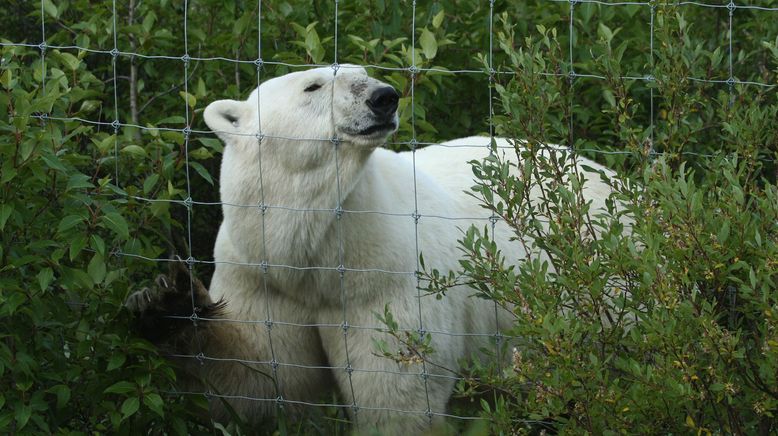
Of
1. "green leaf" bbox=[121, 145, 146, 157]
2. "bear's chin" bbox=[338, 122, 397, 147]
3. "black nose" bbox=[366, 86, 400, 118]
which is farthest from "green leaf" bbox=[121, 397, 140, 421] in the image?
"black nose" bbox=[366, 86, 400, 118]

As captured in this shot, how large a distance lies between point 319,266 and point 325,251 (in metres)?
0.06

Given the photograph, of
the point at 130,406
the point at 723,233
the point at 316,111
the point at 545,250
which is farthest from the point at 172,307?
the point at 723,233

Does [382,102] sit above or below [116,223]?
above

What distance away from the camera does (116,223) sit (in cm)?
381

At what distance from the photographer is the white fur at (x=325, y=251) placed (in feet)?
13.3

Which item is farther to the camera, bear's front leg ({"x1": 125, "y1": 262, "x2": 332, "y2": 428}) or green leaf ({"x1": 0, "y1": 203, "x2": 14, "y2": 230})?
bear's front leg ({"x1": 125, "y1": 262, "x2": 332, "y2": 428})

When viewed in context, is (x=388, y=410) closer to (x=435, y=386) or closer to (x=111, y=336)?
(x=435, y=386)

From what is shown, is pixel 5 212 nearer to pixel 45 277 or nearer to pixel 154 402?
pixel 45 277

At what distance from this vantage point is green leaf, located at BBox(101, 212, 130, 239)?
3.80 m

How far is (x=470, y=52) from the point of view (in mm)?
5910

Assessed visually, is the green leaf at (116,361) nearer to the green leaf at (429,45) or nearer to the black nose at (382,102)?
the black nose at (382,102)

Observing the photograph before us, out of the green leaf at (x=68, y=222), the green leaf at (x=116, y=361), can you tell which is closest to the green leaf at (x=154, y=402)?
the green leaf at (x=116, y=361)

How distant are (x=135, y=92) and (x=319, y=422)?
2.16 m

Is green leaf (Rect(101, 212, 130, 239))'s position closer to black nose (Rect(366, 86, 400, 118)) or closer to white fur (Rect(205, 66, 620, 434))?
white fur (Rect(205, 66, 620, 434))
